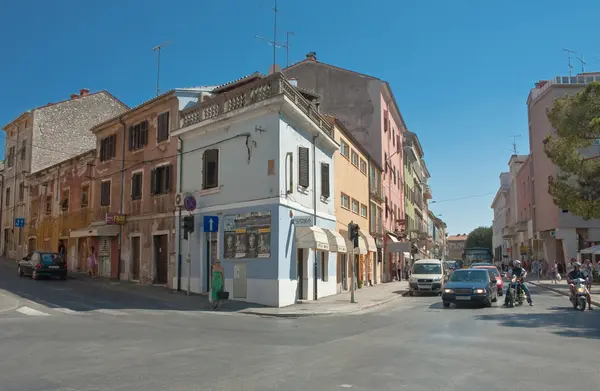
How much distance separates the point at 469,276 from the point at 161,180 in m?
15.4

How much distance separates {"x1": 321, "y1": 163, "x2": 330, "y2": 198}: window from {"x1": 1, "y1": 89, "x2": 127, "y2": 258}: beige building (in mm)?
22211

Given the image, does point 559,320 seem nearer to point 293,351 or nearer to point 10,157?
point 293,351

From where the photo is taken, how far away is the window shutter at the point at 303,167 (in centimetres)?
2294

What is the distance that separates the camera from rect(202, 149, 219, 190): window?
2306 centimetres

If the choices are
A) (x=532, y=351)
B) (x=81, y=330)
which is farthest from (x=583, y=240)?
(x=81, y=330)

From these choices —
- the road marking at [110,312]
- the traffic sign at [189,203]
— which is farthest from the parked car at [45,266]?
the road marking at [110,312]

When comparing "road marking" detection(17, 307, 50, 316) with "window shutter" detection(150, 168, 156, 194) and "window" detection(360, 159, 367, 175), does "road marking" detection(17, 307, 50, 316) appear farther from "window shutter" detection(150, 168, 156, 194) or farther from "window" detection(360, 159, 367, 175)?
"window" detection(360, 159, 367, 175)

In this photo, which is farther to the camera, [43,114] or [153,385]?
[43,114]

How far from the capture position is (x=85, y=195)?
32.8 m

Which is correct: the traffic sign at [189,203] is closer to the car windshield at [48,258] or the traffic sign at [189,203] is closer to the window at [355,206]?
the car windshield at [48,258]

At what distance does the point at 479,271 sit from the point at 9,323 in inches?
683

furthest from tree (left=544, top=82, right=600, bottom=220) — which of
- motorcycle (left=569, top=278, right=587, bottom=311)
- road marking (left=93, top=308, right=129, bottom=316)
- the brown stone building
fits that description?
road marking (left=93, top=308, right=129, bottom=316)

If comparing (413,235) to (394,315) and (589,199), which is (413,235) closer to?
(589,199)

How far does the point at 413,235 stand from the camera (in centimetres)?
6078
